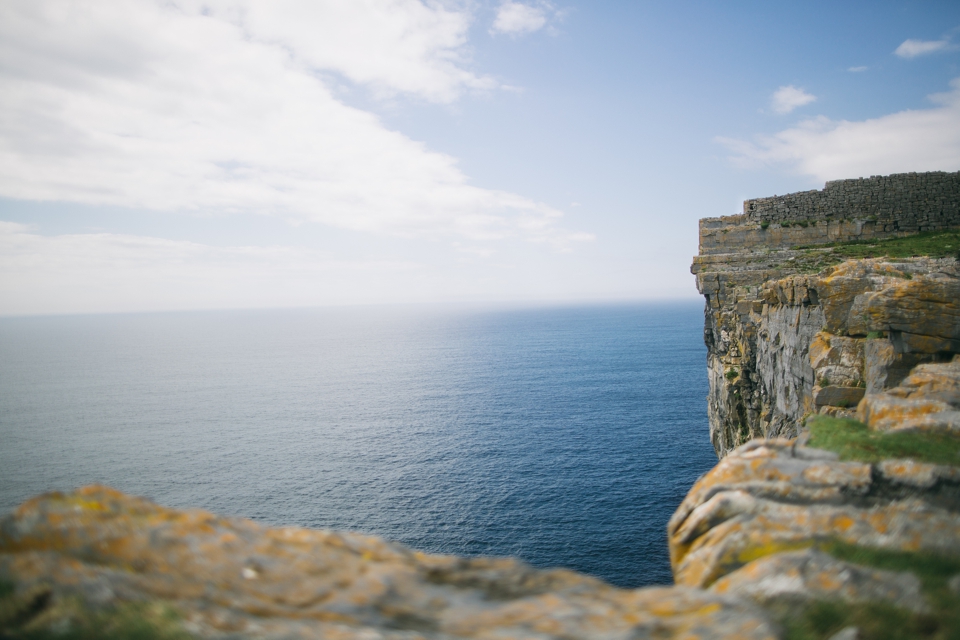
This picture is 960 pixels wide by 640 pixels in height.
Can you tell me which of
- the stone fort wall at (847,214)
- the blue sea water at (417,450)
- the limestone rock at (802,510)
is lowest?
the blue sea water at (417,450)

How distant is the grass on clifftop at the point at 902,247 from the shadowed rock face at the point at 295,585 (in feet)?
76.3

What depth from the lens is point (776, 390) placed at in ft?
72.6

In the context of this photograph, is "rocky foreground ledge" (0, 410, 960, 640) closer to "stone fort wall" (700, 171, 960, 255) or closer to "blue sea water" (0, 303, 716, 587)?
"stone fort wall" (700, 171, 960, 255)

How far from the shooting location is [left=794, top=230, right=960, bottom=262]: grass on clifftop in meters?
21.6

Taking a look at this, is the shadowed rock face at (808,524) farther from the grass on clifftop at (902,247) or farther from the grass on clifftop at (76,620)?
the grass on clifftop at (902,247)

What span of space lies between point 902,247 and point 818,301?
1049cm

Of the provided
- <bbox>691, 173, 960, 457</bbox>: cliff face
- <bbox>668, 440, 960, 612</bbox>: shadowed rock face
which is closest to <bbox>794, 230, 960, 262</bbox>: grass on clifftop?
<bbox>691, 173, 960, 457</bbox>: cliff face

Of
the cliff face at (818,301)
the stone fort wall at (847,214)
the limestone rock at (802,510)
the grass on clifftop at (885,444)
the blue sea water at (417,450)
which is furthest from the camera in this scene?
the blue sea water at (417,450)

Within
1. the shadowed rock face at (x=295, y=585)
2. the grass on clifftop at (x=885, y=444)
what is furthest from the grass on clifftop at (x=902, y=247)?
the shadowed rock face at (x=295, y=585)

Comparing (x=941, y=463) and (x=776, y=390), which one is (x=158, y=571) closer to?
(x=941, y=463)

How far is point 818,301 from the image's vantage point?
18016mm

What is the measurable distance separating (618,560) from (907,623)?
143 feet

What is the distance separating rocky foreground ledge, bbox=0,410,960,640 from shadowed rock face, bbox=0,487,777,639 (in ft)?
0.06

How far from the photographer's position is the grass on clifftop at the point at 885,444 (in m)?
7.78
